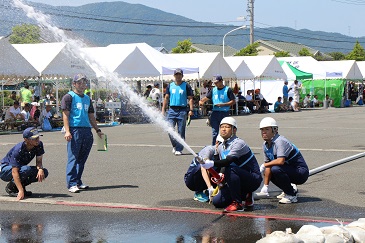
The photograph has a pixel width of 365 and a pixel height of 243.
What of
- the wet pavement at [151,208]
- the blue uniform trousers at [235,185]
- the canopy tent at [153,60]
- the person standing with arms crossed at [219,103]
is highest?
the canopy tent at [153,60]

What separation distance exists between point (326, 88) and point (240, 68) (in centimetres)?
1387

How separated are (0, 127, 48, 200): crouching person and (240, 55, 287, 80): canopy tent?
30.3 meters

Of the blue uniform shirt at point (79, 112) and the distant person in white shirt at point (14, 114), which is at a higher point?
the blue uniform shirt at point (79, 112)

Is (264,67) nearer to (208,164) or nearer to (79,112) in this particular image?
(79,112)

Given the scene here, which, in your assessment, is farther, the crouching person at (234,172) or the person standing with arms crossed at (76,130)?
the person standing with arms crossed at (76,130)

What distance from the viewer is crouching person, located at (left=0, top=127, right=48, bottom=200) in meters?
10.0

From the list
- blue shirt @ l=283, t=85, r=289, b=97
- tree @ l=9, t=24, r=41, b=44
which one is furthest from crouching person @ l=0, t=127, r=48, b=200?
blue shirt @ l=283, t=85, r=289, b=97

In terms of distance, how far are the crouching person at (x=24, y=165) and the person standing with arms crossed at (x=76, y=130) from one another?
0.65m

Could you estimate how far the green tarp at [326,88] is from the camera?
163ft

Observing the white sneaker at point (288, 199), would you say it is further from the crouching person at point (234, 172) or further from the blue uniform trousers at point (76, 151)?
the blue uniform trousers at point (76, 151)

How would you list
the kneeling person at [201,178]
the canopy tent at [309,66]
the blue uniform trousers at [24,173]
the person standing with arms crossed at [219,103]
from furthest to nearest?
the canopy tent at [309,66]
the person standing with arms crossed at [219,103]
the blue uniform trousers at [24,173]
the kneeling person at [201,178]

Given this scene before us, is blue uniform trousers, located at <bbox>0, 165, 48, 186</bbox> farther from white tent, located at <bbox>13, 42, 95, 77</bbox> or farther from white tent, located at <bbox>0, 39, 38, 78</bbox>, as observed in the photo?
white tent, located at <bbox>13, 42, 95, 77</bbox>

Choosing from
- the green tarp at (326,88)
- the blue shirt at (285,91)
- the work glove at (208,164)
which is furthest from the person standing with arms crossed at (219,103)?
the green tarp at (326,88)

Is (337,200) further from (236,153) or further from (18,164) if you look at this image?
(18,164)
